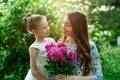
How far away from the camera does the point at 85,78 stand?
14.4 ft

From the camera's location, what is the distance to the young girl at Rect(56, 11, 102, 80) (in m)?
4.38

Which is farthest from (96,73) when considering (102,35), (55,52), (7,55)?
(102,35)

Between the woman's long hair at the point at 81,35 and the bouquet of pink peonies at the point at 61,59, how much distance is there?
0.46 feet

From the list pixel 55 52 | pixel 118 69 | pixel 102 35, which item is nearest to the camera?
pixel 55 52

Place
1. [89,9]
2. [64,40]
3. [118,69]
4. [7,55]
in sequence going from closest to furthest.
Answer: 1. [64,40]
2. [7,55]
3. [118,69]
4. [89,9]

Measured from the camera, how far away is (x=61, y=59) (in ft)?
14.0

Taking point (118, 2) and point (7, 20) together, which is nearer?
point (7, 20)

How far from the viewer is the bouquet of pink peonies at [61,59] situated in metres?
4.26

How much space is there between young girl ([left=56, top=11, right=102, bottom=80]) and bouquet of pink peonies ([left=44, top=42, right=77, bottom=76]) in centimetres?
12

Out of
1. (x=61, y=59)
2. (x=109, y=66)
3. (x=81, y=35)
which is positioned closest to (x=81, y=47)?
(x=81, y=35)

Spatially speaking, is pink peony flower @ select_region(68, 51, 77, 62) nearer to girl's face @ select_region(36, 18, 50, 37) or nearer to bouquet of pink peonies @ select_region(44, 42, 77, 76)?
bouquet of pink peonies @ select_region(44, 42, 77, 76)

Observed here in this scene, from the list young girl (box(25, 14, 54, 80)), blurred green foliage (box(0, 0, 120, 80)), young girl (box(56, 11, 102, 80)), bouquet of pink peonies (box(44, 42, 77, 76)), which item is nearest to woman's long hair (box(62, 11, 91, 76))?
young girl (box(56, 11, 102, 80))

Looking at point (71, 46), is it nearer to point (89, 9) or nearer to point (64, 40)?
point (64, 40)

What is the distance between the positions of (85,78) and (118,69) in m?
5.24
